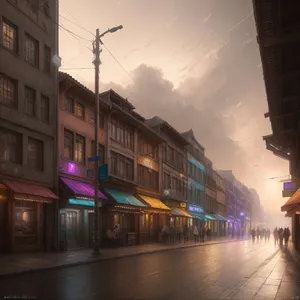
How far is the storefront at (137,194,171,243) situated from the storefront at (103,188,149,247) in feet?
1.58

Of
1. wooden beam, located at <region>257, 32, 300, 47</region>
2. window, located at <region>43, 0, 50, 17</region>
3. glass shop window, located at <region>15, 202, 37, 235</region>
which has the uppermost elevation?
window, located at <region>43, 0, 50, 17</region>

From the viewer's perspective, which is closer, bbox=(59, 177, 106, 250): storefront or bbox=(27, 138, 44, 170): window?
bbox=(27, 138, 44, 170): window

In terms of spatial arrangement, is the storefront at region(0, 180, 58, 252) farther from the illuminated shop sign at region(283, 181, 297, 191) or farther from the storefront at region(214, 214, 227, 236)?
the storefront at region(214, 214, 227, 236)

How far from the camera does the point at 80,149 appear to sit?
3030cm

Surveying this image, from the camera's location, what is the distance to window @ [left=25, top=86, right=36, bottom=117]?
2483 cm

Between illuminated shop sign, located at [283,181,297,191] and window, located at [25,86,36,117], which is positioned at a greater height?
window, located at [25,86,36,117]

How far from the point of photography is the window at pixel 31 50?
25.3 metres

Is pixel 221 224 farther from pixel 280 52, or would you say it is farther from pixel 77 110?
pixel 280 52

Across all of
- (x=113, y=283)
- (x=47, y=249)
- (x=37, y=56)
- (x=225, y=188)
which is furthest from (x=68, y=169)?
(x=225, y=188)

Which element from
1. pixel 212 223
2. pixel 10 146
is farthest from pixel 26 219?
pixel 212 223

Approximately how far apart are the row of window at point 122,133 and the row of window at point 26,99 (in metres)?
9.03

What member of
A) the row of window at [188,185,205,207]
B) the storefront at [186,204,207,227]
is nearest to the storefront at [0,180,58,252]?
the storefront at [186,204,207,227]

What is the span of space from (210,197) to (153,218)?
31847 mm

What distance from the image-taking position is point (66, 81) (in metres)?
27.8
